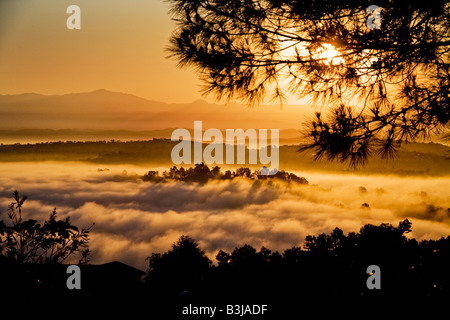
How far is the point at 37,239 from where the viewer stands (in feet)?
16.8

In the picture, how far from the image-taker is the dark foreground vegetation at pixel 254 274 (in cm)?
392

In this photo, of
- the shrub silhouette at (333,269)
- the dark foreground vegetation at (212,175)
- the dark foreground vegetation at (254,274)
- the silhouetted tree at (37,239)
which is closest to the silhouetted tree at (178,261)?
the dark foreground vegetation at (254,274)

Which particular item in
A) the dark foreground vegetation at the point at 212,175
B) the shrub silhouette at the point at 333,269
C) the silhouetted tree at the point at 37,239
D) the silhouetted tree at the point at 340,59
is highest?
the silhouetted tree at the point at 340,59

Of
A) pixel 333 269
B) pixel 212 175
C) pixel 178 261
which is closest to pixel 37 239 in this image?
pixel 333 269

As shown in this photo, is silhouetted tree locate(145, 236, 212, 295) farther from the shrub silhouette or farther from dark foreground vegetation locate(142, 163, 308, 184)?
dark foreground vegetation locate(142, 163, 308, 184)

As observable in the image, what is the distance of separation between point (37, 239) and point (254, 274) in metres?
2.76

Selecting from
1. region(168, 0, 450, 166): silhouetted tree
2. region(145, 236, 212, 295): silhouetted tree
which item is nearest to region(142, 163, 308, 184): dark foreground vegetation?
region(145, 236, 212, 295): silhouetted tree

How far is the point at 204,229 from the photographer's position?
57531mm

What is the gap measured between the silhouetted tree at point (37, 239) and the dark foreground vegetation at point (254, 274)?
0.5 inches

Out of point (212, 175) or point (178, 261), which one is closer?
point (178, 261)

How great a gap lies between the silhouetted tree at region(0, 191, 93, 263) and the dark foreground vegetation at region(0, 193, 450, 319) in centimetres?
1

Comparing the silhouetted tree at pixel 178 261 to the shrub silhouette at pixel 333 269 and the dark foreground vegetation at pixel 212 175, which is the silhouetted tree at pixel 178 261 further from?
the dark foreground vegetation at pixel 212 175

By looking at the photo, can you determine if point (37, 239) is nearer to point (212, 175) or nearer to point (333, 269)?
Answer: point (333, 269)

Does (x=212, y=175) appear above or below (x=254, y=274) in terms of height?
below
